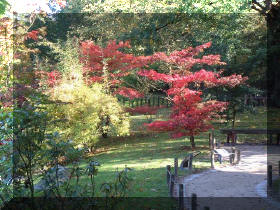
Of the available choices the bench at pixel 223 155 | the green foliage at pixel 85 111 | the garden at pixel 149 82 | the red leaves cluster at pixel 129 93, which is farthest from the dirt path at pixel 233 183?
the red leaves cluster at pixel 129 93

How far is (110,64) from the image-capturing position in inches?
533

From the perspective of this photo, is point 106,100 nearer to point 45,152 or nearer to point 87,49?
point 87,49

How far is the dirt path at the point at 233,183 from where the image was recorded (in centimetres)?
567

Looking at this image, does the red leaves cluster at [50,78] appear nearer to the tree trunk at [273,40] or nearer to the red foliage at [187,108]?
the red foliage at [187,108]

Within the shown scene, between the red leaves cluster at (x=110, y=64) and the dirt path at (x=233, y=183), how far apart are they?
224 inches

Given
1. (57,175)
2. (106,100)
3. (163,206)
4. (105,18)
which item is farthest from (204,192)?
(105,18)

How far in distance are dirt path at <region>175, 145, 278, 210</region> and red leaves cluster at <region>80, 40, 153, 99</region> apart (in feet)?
18.7

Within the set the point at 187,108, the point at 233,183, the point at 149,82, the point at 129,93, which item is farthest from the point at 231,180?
the point at 149,82

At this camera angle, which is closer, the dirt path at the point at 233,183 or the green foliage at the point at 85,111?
the dirt path at the point at 233,183

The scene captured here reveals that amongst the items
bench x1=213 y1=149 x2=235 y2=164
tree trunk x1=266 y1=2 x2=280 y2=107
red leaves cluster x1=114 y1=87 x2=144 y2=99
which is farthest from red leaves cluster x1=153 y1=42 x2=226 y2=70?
tree trunk x1=266 y1=2 x2=280 y2=107

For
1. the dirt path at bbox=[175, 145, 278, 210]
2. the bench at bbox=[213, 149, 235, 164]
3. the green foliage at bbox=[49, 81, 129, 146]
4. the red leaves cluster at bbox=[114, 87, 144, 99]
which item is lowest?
the dirt path at bbox=[175, 145, 278, 210]

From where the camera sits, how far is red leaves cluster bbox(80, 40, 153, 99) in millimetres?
13062

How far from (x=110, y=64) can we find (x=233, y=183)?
8.13m

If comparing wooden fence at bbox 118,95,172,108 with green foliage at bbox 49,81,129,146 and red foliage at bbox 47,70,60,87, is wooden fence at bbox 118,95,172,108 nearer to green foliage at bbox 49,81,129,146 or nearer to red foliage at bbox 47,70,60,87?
green foliage at bbox 49,81,129,146
